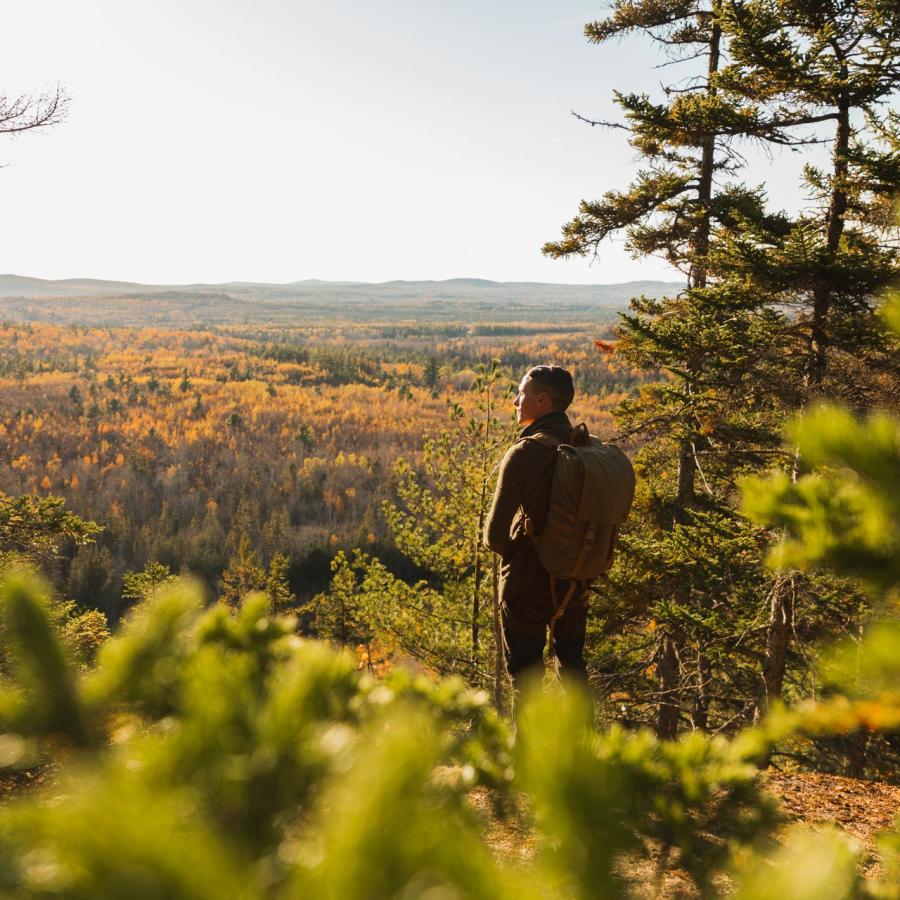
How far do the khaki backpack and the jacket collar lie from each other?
0.09 m

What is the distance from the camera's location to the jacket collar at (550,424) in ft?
11.8

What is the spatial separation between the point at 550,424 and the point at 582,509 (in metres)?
0.56

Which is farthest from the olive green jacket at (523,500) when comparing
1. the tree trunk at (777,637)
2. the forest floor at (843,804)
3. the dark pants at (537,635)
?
the tree trunk at (777,637)

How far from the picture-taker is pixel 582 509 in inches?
130

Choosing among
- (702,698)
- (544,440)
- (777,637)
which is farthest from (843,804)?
(702,698)

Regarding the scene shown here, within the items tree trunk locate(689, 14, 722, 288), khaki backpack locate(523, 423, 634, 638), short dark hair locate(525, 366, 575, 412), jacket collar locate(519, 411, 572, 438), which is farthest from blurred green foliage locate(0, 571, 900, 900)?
tree trunk locate(689, 14, 722, 288)

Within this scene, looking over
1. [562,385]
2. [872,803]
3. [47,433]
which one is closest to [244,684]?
[562,385]

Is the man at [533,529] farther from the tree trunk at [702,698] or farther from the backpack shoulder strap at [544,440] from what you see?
the tree trunk at [702,698]

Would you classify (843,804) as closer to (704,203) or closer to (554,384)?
(554,384)

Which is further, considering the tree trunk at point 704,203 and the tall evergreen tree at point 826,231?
the tree trunk at point 704,203

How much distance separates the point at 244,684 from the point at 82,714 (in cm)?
15

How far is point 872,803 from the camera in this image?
417 centimetres

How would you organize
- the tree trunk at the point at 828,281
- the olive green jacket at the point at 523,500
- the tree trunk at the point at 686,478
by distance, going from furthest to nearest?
1. the tree trunk at the point at 686,478
2. the tree trunk at the point at 828,281
3. the olive green jacket at the point at 523,500

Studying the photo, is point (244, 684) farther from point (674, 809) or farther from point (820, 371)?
point (820, 371)
